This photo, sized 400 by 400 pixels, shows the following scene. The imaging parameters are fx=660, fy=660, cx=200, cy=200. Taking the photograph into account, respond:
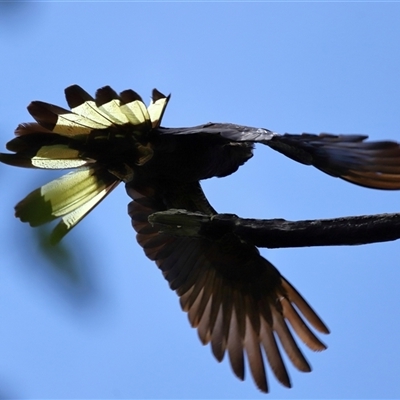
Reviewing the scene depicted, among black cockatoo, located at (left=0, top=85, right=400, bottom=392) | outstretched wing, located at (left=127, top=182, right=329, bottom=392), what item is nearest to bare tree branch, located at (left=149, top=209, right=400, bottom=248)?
black cockatoo, located at (left=0, top=85, right=400, bottom=392)

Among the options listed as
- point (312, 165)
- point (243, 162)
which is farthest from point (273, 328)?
point (312, 165)

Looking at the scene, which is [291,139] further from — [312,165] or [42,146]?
[42,146]

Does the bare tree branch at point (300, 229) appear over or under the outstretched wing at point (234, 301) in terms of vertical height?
under

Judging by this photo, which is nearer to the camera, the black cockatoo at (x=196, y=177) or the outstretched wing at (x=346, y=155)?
the outstretched wing at (x=346, y=155)

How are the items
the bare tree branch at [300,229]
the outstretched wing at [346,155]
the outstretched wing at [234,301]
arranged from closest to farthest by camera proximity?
the bare tree branch at [300,229]
the outstretched wing at [346,155]
the outstretched wing at [234,301]

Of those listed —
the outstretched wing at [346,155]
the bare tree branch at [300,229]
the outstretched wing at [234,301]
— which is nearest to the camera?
the bare tree branch at [300,229]

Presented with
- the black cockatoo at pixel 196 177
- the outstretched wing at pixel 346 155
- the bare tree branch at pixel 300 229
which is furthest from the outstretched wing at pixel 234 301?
the outstretched wing at pixel 346 155

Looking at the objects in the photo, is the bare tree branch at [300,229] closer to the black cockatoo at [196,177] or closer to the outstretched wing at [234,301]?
the black cockatoo at [196,177]

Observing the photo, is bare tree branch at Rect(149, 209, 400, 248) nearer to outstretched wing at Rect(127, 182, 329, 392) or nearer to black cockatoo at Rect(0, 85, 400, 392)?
black cockatoo at Rect(0, 85, 400, 392)
